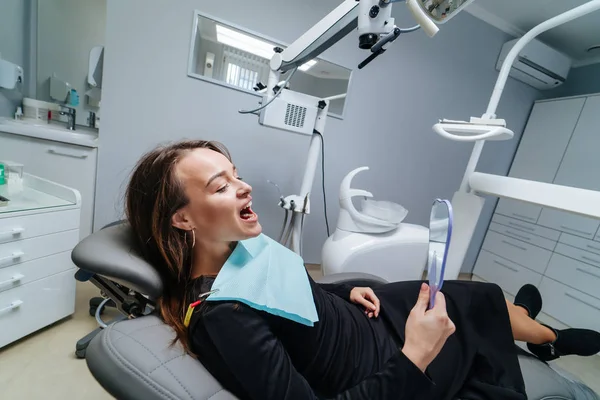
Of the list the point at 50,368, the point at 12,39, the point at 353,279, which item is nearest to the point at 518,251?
the point at 353,279

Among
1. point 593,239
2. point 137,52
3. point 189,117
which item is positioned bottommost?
point 593,239

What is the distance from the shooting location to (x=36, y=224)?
3.57 ft

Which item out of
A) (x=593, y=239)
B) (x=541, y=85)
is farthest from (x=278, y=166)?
(x=541, y=85)

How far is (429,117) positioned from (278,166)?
140 cm

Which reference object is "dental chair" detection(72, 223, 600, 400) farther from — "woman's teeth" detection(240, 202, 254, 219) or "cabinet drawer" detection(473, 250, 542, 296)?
"cabinet drawer" detection(473, 250, 542, 296)

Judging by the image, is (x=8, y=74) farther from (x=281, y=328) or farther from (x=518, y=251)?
(x=518, y=251)

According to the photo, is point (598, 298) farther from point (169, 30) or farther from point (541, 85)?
point (169, 30)

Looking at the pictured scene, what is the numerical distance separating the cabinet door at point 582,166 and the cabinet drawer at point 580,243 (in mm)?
35

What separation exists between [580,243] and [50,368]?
3398 mm

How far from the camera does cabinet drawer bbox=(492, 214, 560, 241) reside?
220 cm

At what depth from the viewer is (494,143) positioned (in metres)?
2.56

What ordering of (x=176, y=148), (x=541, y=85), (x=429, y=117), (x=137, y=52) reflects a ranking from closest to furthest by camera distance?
(x=176, y=148) → (x=137, y=52) → (x=429, y=117) → (x=541, y=85)

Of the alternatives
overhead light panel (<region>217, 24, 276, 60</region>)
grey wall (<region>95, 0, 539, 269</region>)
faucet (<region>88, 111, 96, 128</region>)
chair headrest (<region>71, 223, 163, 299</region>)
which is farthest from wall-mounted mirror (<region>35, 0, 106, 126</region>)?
chair headrest (<region>71, 223, 163, 299</region>)

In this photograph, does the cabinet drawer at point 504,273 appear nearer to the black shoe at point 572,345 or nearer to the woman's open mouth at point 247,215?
the black shoe at point 572,345
